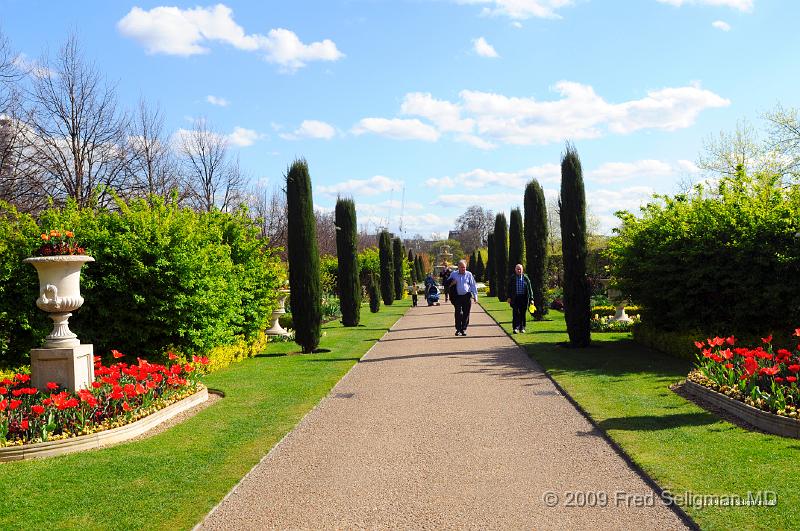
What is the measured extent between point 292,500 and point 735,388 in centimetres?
502

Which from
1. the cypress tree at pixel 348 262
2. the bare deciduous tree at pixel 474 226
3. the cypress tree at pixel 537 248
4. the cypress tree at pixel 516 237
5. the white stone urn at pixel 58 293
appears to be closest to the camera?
the white stone urn at pixel 58 293

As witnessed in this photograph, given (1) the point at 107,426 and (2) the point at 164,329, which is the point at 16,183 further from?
(1) the point at 107,426

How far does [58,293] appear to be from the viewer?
7516 mm

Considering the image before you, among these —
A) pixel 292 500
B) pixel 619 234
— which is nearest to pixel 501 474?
pixel 292 500

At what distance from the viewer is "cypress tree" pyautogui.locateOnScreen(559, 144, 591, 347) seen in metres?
12.6

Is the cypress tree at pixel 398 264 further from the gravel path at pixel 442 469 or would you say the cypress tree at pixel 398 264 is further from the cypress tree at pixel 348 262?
the gravel path at pixel 442 469

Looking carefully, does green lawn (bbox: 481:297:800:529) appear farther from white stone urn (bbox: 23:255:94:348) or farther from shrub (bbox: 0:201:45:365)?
shrub (bbox: 0:201:45:365)

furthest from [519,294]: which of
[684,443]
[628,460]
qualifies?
[628,460]

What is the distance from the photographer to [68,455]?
5.74m

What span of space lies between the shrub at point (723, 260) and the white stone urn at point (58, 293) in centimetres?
928

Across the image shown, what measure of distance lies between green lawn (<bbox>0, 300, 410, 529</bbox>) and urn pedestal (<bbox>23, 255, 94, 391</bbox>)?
5.04 feet

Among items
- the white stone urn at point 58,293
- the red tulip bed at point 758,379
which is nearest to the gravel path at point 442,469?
the red tulip bed at point 758,379

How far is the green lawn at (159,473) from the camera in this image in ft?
13.7

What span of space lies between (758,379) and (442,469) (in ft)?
13.3
